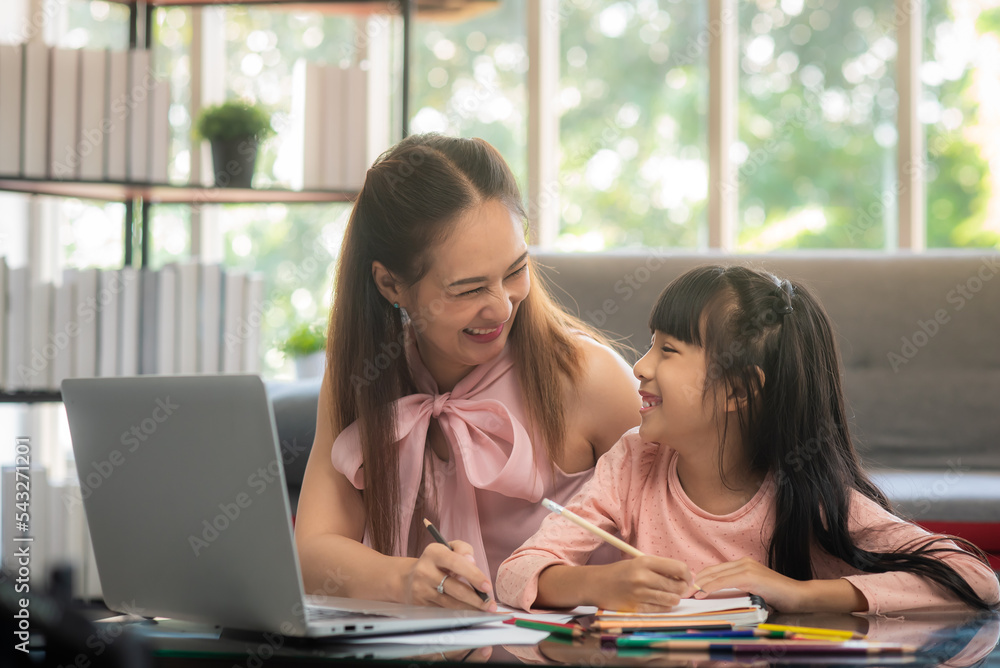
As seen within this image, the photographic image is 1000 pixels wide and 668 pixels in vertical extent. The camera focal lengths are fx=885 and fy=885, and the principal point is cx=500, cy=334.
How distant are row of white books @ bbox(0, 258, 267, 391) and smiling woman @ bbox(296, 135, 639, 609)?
1.22 m

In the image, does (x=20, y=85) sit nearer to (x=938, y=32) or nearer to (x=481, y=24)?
(x=481, y=24)

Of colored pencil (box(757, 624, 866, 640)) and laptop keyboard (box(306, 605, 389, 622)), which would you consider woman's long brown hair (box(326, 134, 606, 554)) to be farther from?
colored pencil (box(757, 624, 866, 640))

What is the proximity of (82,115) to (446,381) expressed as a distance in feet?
5.18

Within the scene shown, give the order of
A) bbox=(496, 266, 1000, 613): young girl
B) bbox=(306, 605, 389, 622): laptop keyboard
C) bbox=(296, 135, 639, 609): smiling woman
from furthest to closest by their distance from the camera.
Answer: bbox=(296, 135, 639, 609): smiling woman → bbox=(496, 266, 1000, 613): young girl → bbox=(306, 605, 389, 622): laptop keyboard

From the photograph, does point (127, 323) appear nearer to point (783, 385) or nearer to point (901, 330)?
point (783, 385)

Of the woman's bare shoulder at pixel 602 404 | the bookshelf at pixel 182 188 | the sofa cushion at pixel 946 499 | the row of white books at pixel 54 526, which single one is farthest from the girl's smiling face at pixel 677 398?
the row of white books at pixel 54 526

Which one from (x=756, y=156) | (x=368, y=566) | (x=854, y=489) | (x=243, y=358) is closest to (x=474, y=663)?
(x=368, y=566)

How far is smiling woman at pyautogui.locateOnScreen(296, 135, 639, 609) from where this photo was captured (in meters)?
1.24

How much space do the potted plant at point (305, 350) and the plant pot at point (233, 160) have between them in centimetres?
47

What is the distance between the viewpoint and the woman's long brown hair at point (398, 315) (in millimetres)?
1256

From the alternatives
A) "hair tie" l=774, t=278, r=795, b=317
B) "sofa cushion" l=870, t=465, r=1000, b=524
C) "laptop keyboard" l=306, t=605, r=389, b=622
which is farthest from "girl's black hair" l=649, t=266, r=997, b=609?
"sofa cushion" l=870, t=465, r=1000, b=524

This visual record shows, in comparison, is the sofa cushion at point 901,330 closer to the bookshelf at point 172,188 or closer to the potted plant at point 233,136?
the bookshelf at point 172,188

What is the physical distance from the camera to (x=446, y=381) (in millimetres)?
1406

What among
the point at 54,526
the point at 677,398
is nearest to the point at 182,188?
the point at 54,526
